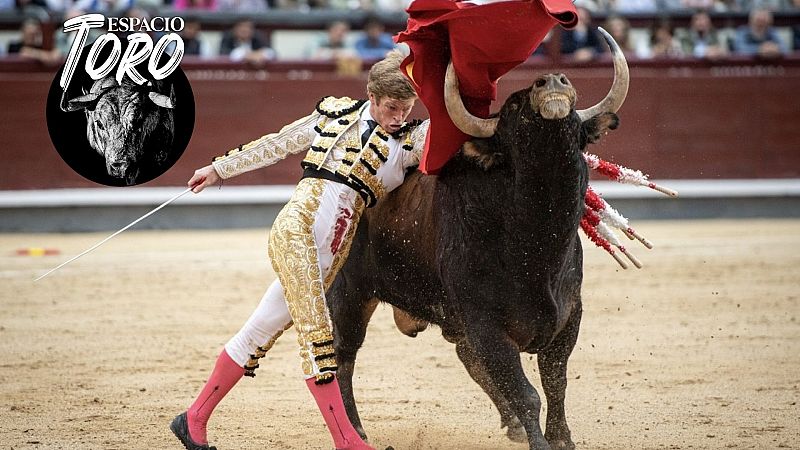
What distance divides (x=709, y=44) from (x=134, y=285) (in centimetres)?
546

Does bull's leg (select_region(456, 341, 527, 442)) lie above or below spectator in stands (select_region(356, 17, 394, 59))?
above

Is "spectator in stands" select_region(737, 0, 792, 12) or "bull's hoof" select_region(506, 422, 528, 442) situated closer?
"bull's hoof" select_region(506, 422, 528, 442)

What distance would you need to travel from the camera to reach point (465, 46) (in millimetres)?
2902

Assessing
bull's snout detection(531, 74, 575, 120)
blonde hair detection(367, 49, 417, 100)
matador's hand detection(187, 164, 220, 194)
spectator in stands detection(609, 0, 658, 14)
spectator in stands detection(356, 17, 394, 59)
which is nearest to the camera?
bull's snout detection(531, 74, 575, 120)

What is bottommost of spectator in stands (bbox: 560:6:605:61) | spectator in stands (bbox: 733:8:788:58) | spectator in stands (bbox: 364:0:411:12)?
spectator in stands (bbox: 733:8:788:58)

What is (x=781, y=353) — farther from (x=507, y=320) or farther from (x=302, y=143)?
(x=302, y=143)

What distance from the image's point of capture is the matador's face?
300 centimetres

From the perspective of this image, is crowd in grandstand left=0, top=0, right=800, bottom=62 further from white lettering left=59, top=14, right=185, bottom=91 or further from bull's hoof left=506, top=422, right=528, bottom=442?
bull's hoof left=506, top=422, right=528, bottom=442

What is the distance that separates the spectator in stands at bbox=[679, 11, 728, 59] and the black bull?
23.2 feet

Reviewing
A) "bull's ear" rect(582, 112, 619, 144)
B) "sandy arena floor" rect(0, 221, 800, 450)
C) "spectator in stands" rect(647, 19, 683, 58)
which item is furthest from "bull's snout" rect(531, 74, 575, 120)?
"spectator in stands" rect(647, 19, 683, 58)

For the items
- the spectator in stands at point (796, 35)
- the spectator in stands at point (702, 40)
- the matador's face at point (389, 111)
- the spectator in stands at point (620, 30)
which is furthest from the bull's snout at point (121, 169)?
the spectator in stands at point (796, 35)

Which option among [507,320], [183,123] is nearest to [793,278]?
[183,123]

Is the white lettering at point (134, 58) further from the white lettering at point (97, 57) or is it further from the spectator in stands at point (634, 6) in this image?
the spectator in stands at point (634, 6)

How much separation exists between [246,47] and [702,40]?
3.77 meters
